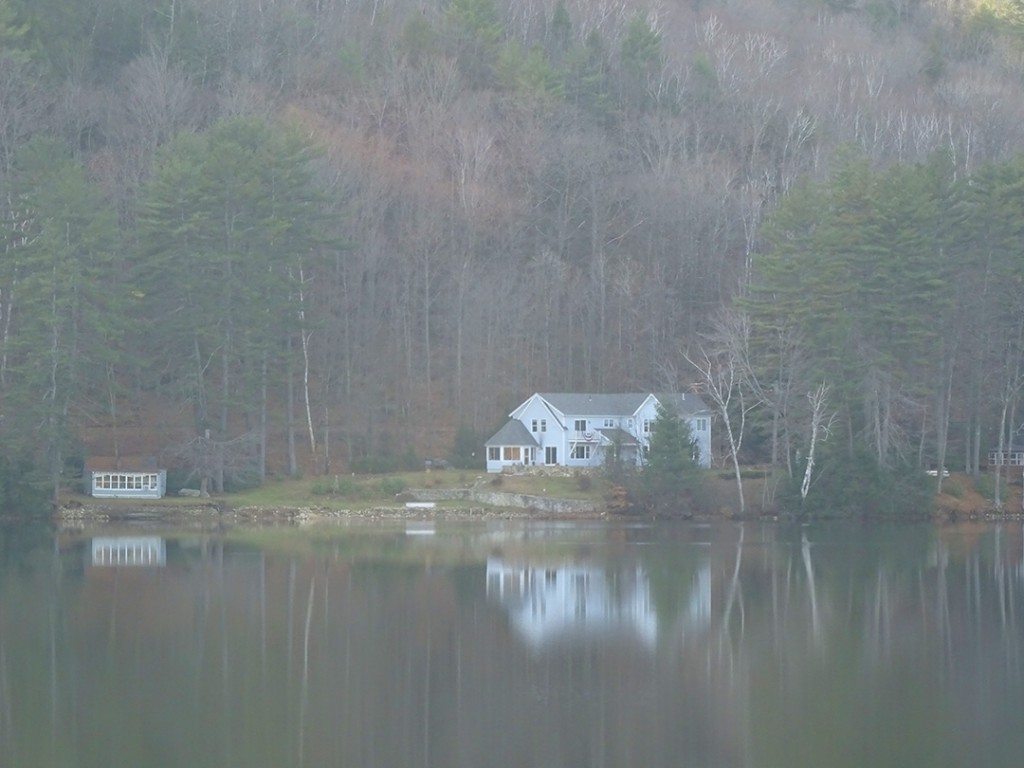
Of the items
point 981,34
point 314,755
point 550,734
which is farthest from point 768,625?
point 981,34

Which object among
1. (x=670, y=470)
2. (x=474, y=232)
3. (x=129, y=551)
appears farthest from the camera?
(x=474, y=232)

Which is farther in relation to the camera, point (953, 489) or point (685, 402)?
point (685, 402)

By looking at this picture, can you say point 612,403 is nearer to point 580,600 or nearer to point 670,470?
point 670,470

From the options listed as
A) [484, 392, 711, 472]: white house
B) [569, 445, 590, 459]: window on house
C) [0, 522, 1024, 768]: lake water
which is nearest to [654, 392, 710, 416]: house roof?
[484, 392, 711, 472]: white house

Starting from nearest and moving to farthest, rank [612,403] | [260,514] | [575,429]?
1. [260,514]
2. [575,429]
3. [612,403]

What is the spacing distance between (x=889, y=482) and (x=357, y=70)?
37822mm

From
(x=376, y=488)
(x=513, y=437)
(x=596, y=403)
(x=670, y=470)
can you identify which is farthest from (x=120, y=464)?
(x=670, y=470)

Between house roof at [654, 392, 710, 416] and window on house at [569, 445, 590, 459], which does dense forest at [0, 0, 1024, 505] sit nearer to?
house roof at [654, 392, 710, 416]

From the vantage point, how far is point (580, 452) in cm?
5950

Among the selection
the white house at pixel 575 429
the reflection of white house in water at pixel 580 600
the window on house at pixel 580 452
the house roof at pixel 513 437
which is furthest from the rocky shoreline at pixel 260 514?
the reflection of white house in water at pixel 580 600

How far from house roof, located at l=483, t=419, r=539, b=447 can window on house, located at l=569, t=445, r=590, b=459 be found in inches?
56.7

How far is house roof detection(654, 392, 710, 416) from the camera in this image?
58.1 meters

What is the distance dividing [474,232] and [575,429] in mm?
13998

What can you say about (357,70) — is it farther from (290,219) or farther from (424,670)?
(424,670)
